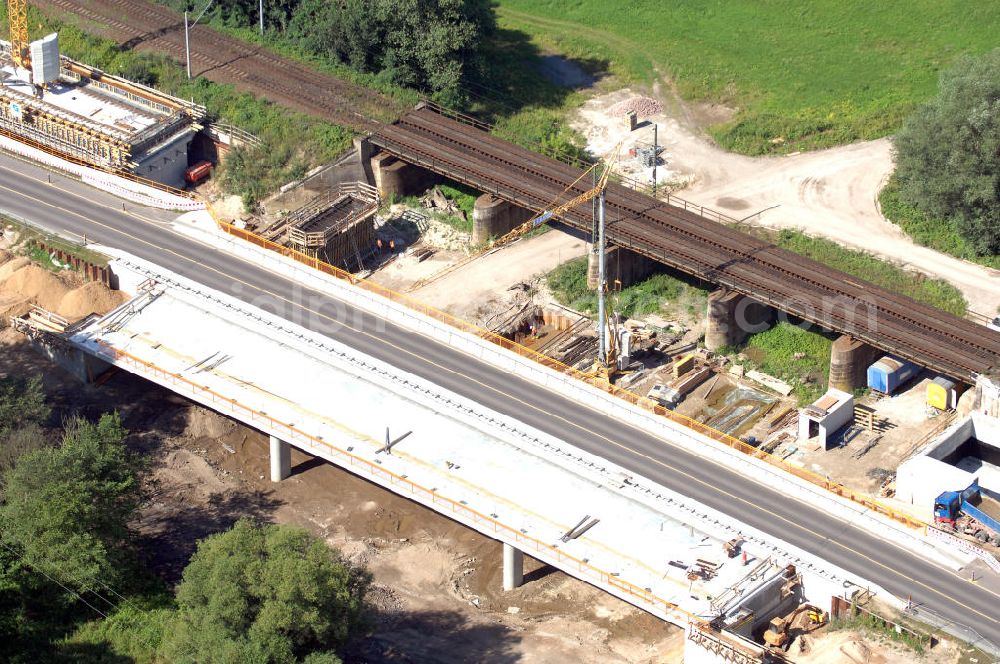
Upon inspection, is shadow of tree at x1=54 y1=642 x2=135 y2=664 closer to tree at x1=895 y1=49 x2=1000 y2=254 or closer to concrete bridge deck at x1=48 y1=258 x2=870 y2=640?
concrete bridge deck at x1=48 y1=258 x2=870 y2=640

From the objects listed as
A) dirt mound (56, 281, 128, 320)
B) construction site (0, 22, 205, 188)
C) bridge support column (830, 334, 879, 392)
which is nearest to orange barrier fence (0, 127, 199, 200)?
construction site (0, 22, 205, 188)

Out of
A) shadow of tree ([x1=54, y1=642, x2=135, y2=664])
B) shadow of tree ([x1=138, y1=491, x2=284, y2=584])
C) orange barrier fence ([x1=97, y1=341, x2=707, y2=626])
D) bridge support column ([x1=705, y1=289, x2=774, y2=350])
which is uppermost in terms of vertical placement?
bridge support column ([x1=705, y1=289, x2=774, y2=350])

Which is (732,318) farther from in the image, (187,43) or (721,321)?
(187,43)

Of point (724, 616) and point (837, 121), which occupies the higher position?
point (837, 121)

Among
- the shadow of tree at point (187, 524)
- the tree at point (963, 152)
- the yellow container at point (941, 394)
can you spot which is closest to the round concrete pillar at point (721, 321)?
the yellow container at point (941, 394)

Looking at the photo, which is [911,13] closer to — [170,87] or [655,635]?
[170,87]

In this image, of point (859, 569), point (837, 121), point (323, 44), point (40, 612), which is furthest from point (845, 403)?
point (323, 44)

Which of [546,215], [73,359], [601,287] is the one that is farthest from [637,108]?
[73,359]
